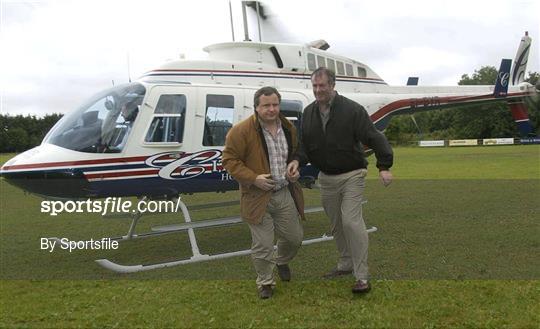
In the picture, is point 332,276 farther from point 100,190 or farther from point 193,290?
point 100,190

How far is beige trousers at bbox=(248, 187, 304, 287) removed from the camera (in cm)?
404

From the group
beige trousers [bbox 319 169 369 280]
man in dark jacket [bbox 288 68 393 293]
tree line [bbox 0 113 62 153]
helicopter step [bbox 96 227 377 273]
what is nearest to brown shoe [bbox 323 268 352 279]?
beige trousers [bbox 319 169 369 280]

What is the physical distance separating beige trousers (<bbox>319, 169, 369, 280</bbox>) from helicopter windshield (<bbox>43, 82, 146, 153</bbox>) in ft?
8.50

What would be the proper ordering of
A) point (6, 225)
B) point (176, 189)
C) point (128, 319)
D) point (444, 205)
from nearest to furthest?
point (128, 319), point (176, 189), point (6, 225), point (444, 205)

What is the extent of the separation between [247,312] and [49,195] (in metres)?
3.00

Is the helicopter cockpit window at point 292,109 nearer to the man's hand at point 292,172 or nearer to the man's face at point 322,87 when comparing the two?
the man's face at point 322,87

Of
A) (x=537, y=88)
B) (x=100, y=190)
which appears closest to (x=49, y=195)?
(x=100, y=190)

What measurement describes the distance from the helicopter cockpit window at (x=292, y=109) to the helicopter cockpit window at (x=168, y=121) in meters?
1.50

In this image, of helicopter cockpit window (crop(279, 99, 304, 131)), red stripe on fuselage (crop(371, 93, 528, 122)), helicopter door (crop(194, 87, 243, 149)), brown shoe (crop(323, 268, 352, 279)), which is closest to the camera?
brown shoe (crop(323, 268, 352, 279))

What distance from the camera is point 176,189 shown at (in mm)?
6031

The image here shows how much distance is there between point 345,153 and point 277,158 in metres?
0.58

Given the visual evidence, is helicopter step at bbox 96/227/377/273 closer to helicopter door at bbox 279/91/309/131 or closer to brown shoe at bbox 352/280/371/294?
brown shoe at bbox 352/280/371/294

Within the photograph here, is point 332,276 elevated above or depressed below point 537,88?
below

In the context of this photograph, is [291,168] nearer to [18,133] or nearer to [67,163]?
[67,163]
